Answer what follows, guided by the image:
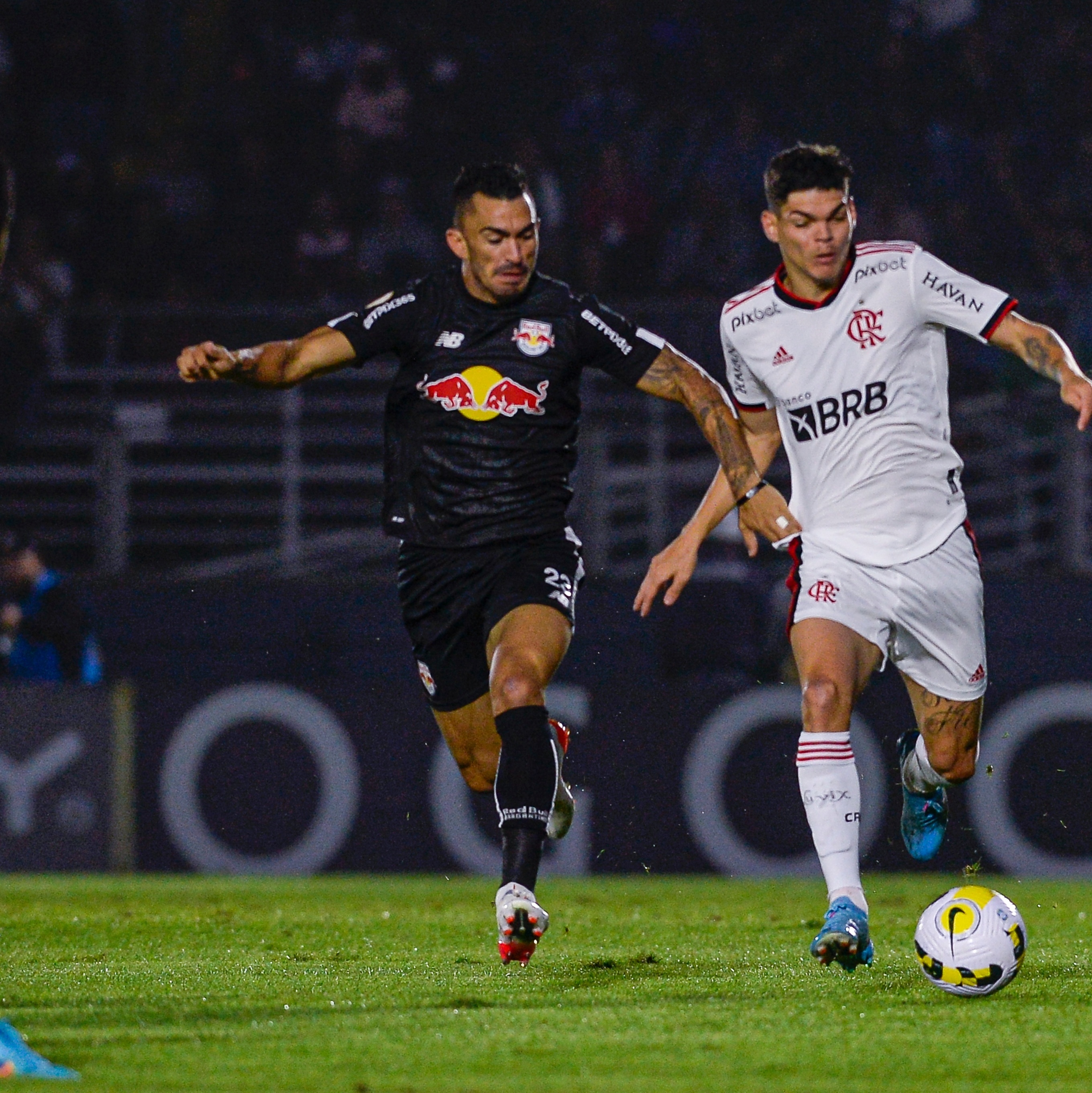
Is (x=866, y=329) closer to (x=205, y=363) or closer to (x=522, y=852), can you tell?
(x=522, y=852)

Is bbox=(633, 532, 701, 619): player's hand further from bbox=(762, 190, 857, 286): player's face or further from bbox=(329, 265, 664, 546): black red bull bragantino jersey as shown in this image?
bbox=(762, 190, 857, 286): player's face

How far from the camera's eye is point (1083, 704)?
10430 millimetres

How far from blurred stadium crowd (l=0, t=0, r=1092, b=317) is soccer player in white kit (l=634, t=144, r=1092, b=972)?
8214 mm

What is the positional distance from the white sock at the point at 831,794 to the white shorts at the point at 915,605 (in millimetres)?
381

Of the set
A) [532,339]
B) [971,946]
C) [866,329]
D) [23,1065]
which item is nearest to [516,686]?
[532,339]

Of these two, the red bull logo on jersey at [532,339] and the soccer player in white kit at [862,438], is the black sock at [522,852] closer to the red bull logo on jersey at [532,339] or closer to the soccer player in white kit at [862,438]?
A: the soccer player in white kit at [862,438]

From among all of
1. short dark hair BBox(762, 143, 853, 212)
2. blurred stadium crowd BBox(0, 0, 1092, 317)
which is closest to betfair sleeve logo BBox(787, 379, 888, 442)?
short dark hair BBox(762, 143, 853, 212)

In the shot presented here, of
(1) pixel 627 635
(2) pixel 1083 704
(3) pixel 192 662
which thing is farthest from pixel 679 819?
(3) pixel 192 662

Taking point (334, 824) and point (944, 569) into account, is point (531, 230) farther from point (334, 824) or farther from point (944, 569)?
point (334, 824)

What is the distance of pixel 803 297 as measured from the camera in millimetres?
5801

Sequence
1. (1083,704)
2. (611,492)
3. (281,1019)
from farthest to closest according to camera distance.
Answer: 1. (611,492)
2. (1083,704)
3. (281,1019)

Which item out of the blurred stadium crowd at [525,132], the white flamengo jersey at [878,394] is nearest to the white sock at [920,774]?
the white flamengo jersey at [878,394]

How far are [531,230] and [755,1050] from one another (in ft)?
9.89

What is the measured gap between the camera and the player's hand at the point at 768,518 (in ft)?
18.8
